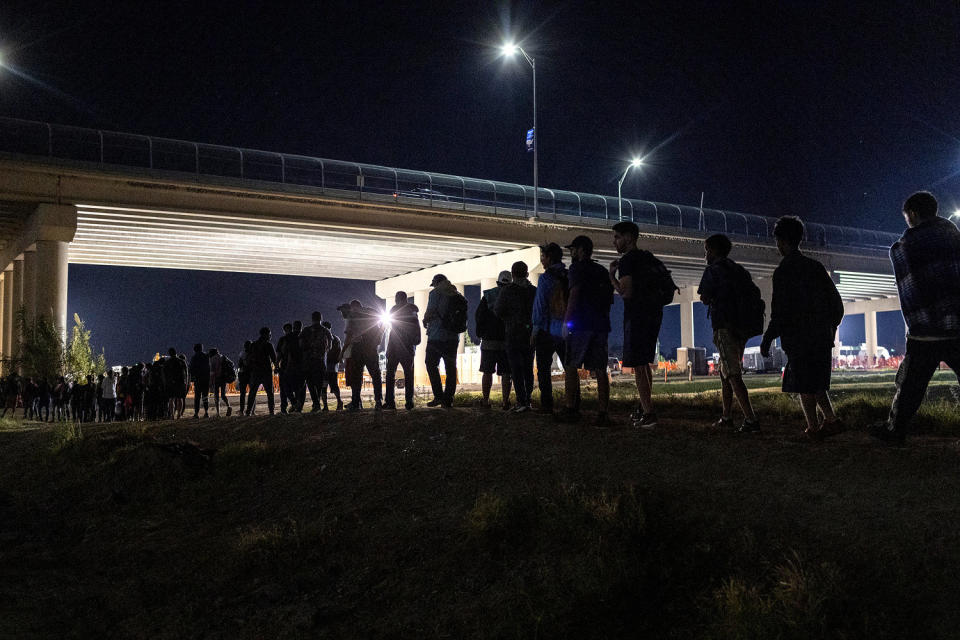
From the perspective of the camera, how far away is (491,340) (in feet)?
32.8

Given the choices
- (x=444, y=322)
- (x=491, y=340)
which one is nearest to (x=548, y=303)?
(x=491, y=340)

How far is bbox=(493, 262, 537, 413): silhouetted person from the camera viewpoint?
30.6 feet

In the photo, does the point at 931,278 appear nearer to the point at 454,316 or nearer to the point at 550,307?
the point at 550,307

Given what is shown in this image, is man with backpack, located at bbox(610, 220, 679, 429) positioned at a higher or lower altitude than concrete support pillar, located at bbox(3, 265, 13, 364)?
lower

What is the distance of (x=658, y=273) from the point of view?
25.0ft

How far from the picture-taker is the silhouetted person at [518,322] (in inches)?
367

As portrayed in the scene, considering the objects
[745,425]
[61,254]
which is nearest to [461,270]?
[61,254]

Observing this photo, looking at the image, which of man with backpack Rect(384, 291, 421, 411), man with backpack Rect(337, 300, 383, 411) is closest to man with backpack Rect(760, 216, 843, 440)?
man with backpack Rect(384, 291, 421, 411)

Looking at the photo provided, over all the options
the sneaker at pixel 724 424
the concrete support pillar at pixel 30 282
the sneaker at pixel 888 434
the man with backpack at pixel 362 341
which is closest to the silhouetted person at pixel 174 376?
the man with backpack at pixel 362 341

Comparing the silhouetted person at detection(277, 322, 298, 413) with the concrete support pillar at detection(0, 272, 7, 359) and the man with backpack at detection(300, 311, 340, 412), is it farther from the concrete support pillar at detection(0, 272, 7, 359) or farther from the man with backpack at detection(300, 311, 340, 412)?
the concrete support pillar at detection(0, 272, 7, 359)

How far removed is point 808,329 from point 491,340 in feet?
14.6

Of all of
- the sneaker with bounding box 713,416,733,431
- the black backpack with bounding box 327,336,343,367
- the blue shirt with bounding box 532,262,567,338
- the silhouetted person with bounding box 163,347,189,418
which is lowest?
the sneaker with bounding box 713,416,733,431

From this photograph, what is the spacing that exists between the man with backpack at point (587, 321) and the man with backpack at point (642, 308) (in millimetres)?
311

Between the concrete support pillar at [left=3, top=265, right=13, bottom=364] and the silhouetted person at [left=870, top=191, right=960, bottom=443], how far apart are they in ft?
138
